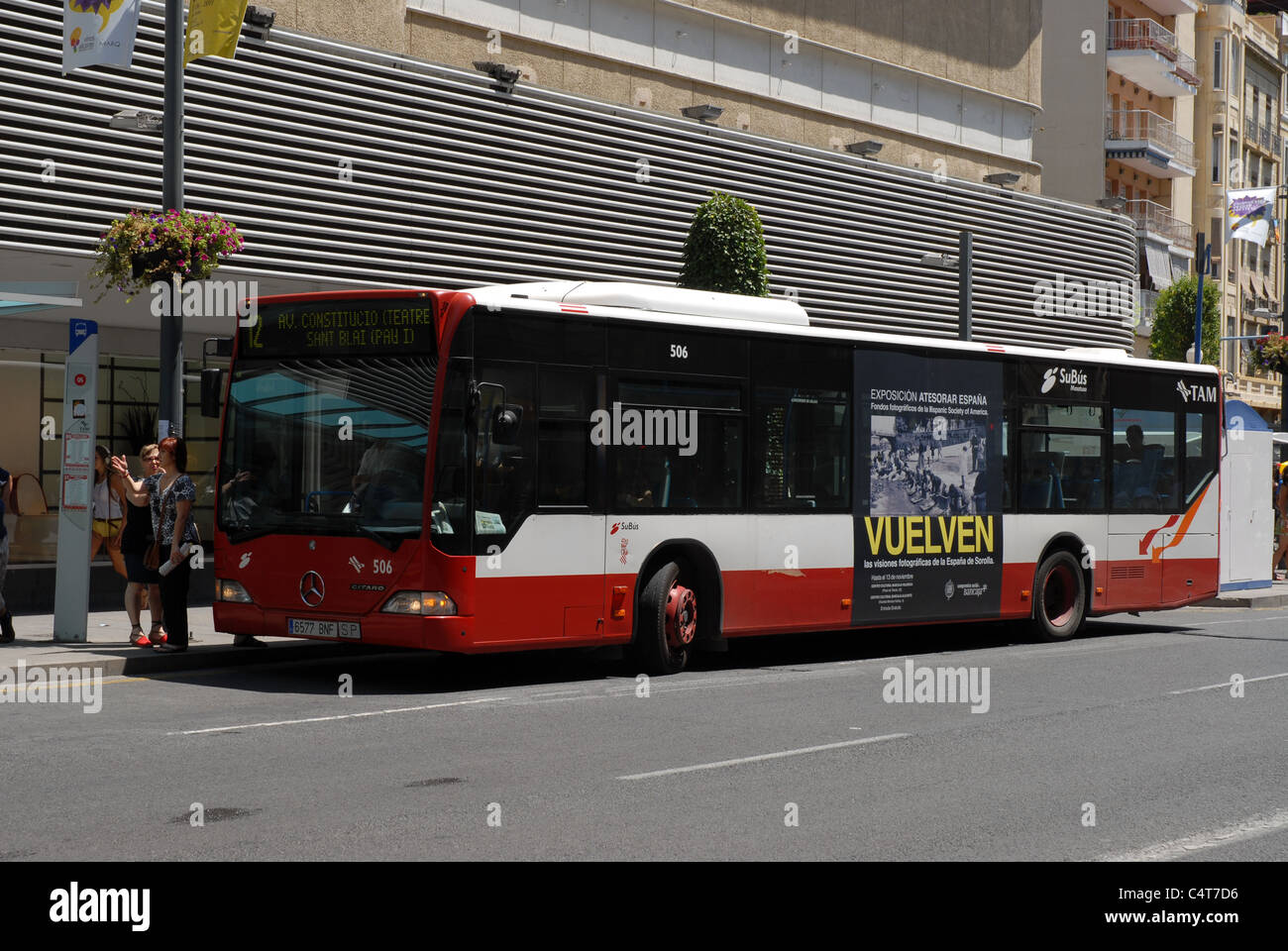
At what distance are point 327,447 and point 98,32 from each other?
5603mm

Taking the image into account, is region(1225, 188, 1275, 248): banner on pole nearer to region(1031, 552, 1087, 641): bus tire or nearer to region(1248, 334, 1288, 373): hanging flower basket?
region(1248, 334, 1288, 373): hanging flower basket

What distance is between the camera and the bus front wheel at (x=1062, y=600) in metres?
17.7

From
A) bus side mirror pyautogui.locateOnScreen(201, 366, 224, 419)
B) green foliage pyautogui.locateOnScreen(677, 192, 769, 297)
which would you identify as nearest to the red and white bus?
bus side mirror pyautogui.locateOnScreen(201, 366, 224, 419)

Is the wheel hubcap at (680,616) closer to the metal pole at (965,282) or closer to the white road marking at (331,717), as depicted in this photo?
the white road marking at (331,717)

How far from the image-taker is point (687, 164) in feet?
85.5

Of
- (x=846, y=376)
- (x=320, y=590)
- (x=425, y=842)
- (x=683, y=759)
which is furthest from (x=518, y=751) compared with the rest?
(x=846, y=376)

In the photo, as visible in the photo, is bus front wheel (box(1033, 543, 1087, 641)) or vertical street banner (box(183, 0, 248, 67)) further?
bus front wheel (box(1033, 543, 1087, 641))

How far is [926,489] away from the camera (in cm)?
1602

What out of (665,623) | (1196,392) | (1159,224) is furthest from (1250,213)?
(665,623)

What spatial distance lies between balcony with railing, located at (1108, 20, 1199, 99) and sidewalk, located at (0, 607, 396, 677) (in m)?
43.0

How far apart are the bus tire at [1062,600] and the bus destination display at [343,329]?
8332mm

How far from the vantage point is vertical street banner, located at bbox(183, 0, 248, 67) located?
15.5m
